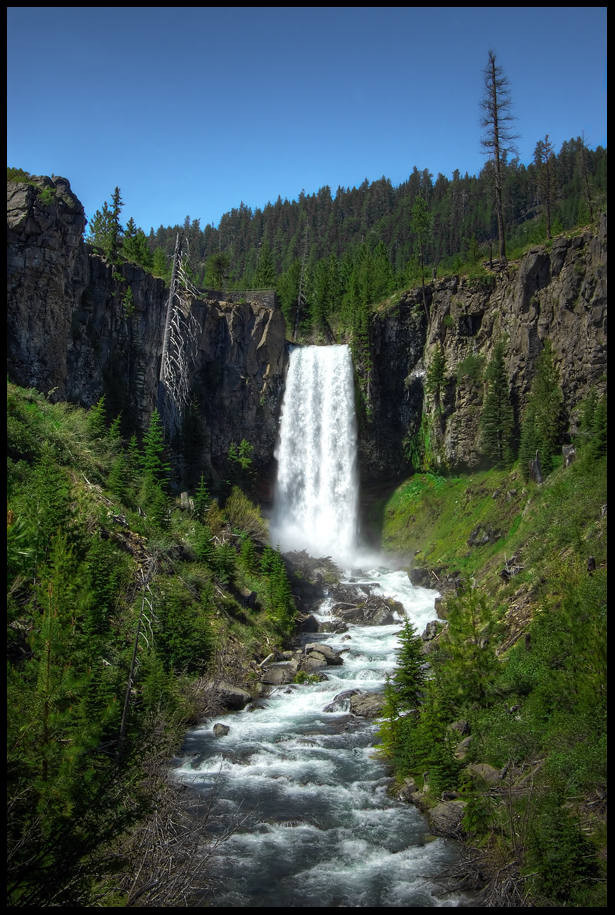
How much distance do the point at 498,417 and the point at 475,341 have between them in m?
7.74

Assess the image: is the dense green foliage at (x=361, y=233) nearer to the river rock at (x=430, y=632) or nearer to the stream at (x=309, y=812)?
the river rock at (x=430, y=632)

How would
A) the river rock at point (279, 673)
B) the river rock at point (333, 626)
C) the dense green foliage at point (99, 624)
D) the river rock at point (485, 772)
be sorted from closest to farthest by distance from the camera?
1. the dense green foliage at point (99, 624)
2. the river rock at point (485, 772)
3. the river rock at point (279, 673)
4. the river rock at point (333, 626)

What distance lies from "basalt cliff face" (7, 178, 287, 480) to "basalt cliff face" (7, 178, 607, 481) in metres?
0.08

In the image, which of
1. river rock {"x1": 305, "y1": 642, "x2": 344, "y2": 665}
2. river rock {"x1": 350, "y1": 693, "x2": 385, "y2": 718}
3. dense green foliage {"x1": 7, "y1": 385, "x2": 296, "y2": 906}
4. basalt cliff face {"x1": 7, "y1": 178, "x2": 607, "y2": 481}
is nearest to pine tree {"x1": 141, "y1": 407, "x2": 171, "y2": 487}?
dense green foliage {"x1": 7, "y1": 385, "x2": 296, "y2": 906}

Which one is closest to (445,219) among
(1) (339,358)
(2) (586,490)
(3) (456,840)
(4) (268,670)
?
(1) (339,358)

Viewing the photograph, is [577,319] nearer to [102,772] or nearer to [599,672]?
[599,672]

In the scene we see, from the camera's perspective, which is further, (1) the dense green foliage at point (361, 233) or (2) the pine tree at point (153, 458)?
(1) the dense green foliage at point (361, 233)

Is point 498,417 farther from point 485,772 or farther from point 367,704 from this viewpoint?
point 485,772

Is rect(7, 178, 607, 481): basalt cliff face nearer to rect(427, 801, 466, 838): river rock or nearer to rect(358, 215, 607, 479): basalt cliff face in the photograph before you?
rect(358, 215, 607, 479): basalt cliff face

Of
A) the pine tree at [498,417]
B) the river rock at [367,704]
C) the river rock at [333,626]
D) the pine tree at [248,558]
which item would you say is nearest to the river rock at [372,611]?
the river rock at [333,626]

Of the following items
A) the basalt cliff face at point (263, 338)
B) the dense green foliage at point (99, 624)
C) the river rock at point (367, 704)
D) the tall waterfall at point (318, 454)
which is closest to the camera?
the dense green foliage at point (99, 624)

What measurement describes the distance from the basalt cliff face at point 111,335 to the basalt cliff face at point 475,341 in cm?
946

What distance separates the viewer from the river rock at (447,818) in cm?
1339
